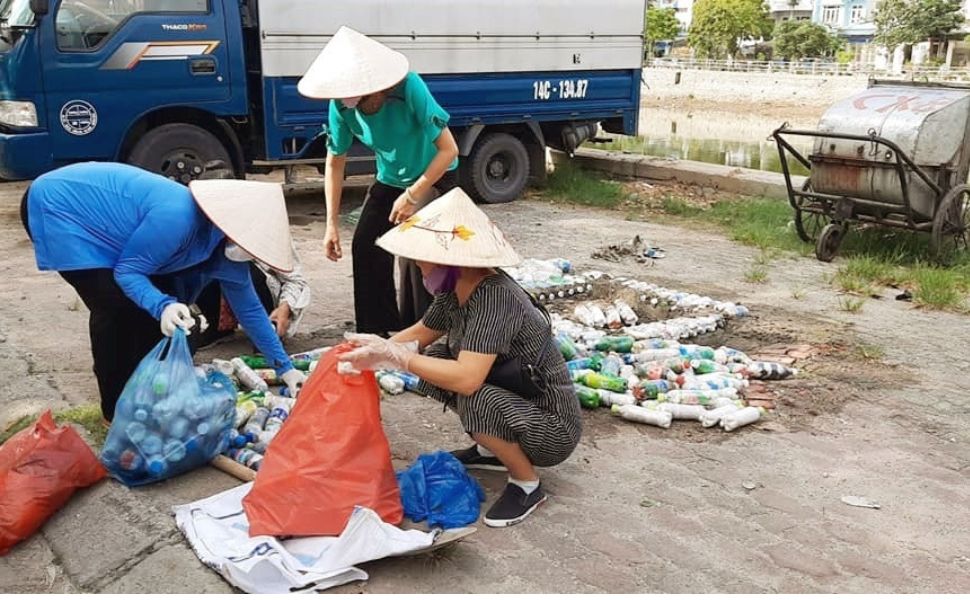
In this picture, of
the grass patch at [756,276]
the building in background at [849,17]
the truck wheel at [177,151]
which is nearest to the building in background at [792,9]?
the building in background at [849,17]

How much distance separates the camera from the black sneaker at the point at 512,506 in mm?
2936

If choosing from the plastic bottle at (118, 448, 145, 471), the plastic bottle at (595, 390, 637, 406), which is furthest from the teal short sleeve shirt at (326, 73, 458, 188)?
the plastic bottle at (118, 448, 145, 471)

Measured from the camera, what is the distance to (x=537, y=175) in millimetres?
10156

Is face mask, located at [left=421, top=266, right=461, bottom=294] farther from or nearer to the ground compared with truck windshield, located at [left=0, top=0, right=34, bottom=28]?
nearer to the ground

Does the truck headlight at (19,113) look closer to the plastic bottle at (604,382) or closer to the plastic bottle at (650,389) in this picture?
the plastic bottle at (604,382)

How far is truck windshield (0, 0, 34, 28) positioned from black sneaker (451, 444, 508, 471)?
5.70 metres

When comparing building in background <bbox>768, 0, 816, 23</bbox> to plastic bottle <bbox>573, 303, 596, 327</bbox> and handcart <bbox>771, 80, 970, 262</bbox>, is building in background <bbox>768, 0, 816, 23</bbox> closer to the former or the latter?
handcart <bbox>771, 80, 970, 262</bbox>

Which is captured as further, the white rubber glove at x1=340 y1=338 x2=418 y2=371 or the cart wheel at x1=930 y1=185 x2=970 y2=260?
the cart wheel at x1=930 y1=185 x2=970 y2=260

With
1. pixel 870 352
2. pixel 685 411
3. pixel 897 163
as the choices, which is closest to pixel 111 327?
pixel 685 411

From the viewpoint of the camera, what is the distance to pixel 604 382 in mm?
4074

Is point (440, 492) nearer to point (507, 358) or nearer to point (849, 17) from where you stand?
point (507, 358)

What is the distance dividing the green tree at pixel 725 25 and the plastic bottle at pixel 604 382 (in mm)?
51271

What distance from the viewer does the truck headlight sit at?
281 inches

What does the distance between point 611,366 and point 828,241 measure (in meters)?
3.46
